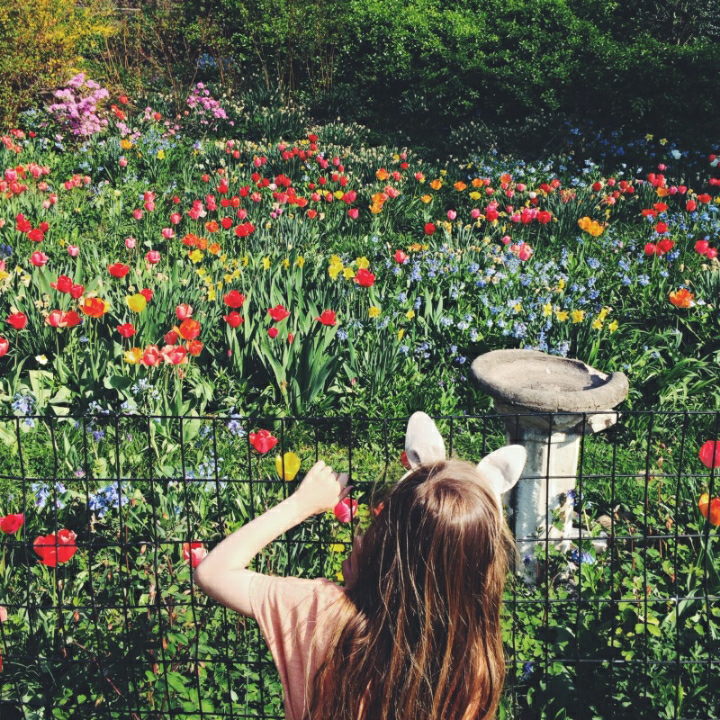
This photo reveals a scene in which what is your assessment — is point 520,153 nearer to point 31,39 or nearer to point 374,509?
point 31,39

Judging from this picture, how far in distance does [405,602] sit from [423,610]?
0.12 feet

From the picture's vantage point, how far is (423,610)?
146 centimetres

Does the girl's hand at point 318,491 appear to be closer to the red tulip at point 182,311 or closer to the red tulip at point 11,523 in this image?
the red tulip at point 11,523

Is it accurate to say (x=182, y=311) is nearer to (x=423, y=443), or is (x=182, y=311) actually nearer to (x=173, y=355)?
(x=173, y=355)

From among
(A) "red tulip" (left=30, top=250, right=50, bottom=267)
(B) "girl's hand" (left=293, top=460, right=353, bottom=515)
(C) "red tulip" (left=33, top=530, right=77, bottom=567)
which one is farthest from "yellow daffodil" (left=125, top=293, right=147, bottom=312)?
(B) "girl's hand" (left=293, top=460, right=353, bottom=515)

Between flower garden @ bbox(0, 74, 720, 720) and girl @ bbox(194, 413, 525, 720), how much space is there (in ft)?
1.05

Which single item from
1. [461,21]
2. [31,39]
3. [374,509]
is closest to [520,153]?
[461,21]

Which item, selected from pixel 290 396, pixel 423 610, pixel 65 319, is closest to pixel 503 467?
pixel 423 610

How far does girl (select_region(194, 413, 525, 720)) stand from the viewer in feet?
4.69

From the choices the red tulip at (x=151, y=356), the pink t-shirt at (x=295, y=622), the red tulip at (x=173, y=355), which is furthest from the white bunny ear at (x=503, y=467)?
the red tulip at (x=151, y=356)

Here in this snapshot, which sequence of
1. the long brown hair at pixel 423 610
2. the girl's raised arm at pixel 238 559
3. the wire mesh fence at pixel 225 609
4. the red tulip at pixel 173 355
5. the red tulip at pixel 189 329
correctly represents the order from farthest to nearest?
the red tulip at pixel 189 329 → the red tulip at pixel 173 355 → the wire mesh fence at pixel 225 609 → the girl's raised arm at pixel 238 559 → the long brown hair at pixel 423 610

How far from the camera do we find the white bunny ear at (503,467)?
1540 mm

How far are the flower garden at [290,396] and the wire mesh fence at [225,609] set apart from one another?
12 mm

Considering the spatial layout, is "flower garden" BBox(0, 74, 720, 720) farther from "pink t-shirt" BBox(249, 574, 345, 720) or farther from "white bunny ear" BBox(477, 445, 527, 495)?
"pink t-shirt" BBox(249, 574, 345, 720)
